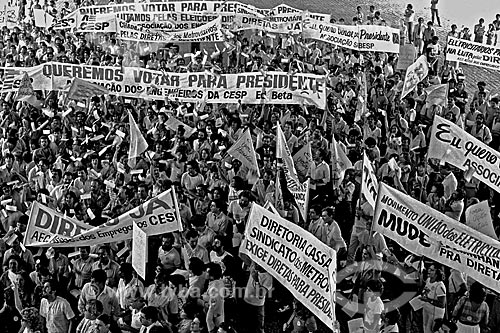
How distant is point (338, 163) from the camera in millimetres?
15656

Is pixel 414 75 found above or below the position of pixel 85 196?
above

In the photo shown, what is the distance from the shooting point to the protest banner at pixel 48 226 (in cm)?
1268

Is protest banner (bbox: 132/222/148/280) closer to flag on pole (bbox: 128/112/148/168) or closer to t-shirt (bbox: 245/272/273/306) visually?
t-shirt (bbox: 245/272/273/306)

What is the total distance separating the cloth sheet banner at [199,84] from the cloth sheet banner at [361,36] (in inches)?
157

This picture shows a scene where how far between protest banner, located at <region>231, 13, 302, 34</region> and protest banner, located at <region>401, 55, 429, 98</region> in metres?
4.62

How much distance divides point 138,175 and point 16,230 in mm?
2874

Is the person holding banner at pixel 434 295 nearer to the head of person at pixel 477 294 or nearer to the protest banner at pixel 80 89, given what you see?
the head of person at pixel 477 294

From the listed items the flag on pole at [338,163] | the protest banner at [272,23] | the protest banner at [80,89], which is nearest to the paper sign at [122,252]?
the flag on pole at [338,163]

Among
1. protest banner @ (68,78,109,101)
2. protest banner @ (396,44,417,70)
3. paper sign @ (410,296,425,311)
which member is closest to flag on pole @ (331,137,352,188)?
paper sign @ (410,296,425,311)

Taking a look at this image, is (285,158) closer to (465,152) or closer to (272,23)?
(465,152)

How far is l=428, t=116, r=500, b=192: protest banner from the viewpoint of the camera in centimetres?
1260

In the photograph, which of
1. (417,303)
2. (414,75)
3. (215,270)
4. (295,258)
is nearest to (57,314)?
(215,270)

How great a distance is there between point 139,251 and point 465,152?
206 inches

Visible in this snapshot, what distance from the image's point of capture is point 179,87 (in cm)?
1820
